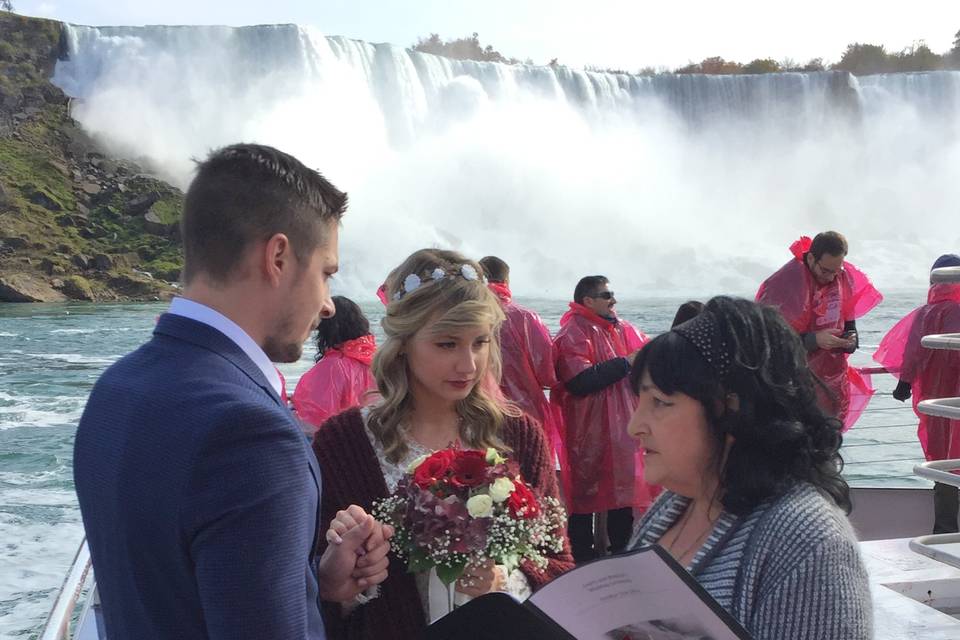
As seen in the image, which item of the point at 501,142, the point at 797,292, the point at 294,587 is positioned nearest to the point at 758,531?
the point at 294,587

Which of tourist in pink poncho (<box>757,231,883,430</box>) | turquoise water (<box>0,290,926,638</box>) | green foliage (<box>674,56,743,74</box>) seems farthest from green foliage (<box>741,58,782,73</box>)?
tourist in pink poncho (<box>757,231,883,430</box>)

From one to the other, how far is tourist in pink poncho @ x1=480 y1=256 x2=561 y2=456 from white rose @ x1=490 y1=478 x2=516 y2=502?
9.63ft

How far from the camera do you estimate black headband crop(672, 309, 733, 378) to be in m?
1.74

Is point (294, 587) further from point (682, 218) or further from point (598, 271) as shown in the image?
point (682, 218)

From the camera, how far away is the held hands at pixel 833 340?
600 centimetres

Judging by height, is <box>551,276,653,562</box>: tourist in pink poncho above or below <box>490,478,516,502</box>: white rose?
below

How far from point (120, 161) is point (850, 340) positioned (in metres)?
38.1

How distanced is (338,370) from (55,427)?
10.8 m

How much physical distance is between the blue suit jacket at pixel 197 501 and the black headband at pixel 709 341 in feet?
2.49

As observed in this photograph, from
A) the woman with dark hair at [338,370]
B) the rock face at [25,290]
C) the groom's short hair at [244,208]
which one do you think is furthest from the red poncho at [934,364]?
the rock face at [25,290]

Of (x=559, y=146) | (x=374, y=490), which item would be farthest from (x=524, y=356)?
(x=559, y=146)

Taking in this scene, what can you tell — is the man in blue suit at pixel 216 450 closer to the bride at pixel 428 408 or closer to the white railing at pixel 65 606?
the bride at pixel 428 408

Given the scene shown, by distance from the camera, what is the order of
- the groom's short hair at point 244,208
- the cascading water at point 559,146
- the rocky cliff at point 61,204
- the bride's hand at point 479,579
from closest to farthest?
1. the groom's short hair at point 244,208
2. the bride's hand at point 479,579
3. the rocky cliff at point 61,204
4. the cascading water at point 559,146

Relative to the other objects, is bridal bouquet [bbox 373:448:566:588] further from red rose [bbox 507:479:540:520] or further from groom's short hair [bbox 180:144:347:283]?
groom's short hair [bbox 180:144:347:283]
